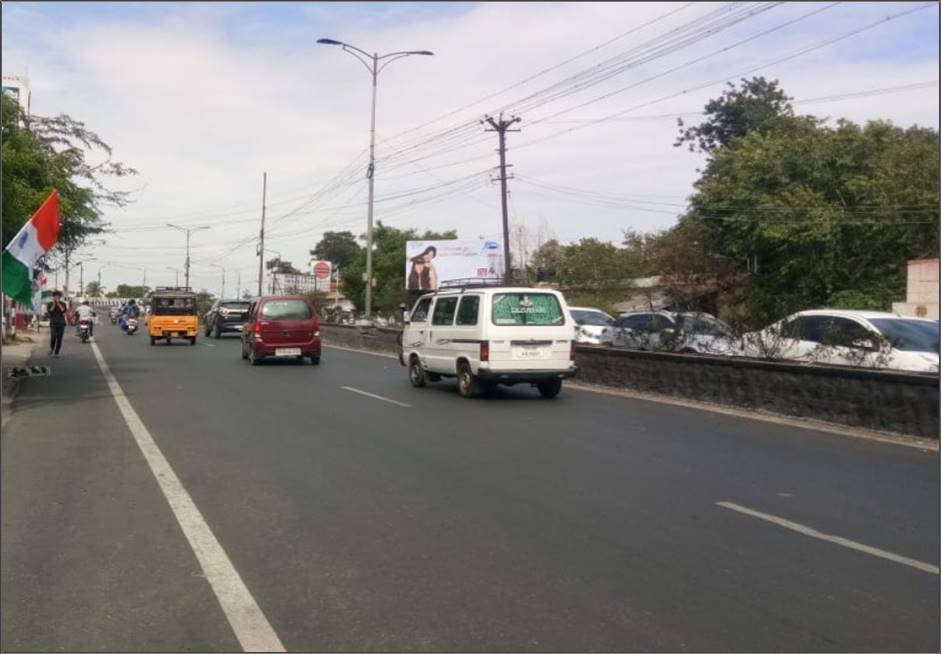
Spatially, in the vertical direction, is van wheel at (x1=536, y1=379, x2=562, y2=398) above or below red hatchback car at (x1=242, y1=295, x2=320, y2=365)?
below

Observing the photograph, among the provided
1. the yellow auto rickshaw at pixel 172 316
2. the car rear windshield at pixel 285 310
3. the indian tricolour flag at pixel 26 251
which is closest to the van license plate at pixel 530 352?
the indian tricolour flag at pixel 26 251

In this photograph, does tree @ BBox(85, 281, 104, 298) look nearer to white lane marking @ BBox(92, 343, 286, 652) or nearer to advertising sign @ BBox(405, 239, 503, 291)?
advertising sign @ BBox(405, 239, 503, 291)

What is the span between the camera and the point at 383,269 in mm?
77062

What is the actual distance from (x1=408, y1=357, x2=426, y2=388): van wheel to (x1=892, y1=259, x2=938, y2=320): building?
14.8m

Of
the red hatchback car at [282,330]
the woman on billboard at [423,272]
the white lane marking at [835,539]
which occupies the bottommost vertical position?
the white lane marking at [835,539]

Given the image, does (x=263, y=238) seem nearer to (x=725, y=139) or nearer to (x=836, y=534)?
(x=725, y=139)

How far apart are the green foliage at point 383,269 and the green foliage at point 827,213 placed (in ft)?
128

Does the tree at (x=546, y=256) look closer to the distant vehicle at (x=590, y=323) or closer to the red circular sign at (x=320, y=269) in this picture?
the red circular sign at (x=320, y=269)

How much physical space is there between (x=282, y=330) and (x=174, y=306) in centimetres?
1192

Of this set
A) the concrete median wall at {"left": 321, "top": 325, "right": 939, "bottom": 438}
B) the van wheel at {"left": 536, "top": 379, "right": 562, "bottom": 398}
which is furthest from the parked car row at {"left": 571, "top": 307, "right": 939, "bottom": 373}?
the van wheel at {"left": 536, "top": 379, "right": 562, "bottom": 398}

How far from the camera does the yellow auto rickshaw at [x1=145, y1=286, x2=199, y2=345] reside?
110 ft

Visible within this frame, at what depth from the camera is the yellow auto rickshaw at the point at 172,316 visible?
3356cm

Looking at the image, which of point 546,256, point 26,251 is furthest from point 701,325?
point 546,256

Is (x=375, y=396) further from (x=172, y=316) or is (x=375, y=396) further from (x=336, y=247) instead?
(x=336, y=247)
